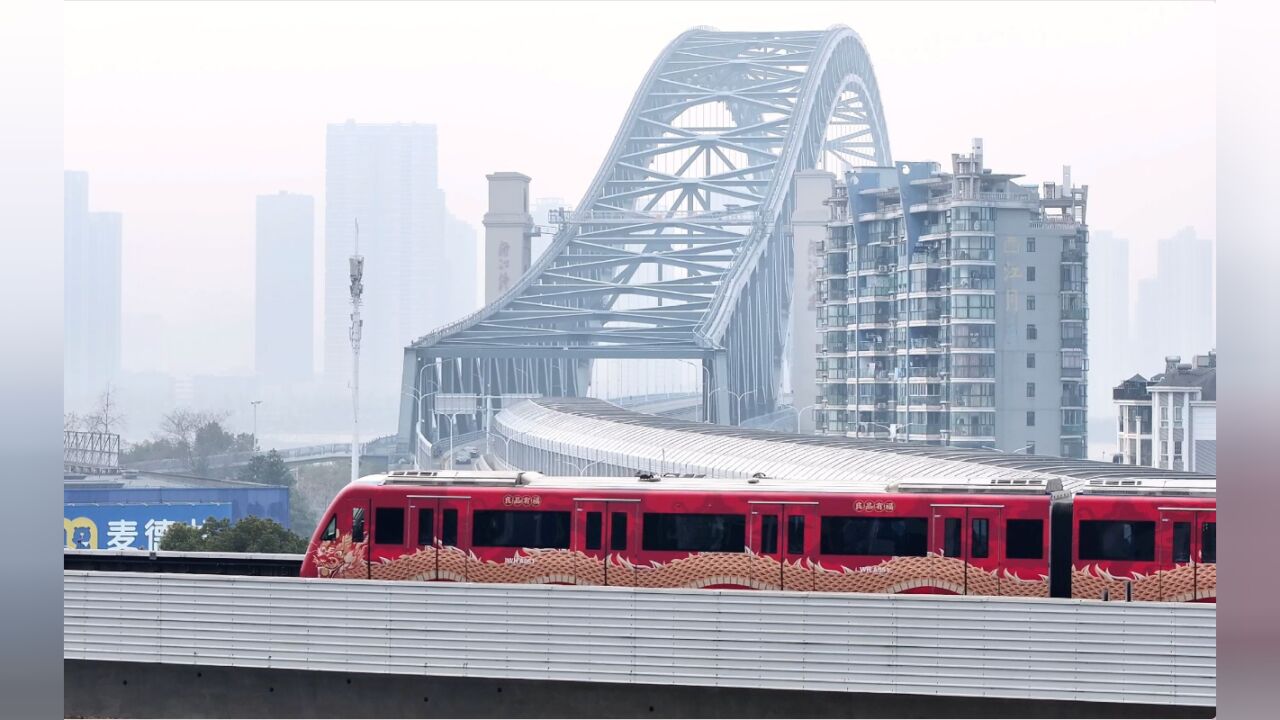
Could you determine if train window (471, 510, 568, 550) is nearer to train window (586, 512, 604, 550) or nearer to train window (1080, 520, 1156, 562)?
train window (586, 512, 604, 550)

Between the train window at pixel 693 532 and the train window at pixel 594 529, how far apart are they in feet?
2.39

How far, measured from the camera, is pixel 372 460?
17588 cm

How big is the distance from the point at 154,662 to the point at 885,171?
400 feet

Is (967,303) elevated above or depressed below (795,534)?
above

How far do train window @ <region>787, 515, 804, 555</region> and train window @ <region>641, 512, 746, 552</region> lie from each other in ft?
2.38

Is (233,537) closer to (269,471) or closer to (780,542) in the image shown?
(780,542)

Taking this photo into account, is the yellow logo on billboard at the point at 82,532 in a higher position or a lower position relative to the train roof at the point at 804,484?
lower

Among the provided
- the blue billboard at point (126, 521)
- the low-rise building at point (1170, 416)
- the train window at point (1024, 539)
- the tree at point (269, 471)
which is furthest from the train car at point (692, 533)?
the tree at point (269, 471)

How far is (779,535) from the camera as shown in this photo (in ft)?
77.8

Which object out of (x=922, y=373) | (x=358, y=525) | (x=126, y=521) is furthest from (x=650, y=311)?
(x=358, y=525)

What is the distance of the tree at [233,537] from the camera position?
6219cm

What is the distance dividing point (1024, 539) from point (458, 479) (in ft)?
30.5

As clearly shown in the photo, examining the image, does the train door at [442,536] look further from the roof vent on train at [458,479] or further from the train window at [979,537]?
the train window at [979,537]

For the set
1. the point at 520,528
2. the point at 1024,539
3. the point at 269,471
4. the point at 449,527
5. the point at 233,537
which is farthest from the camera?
the point at 269,471
